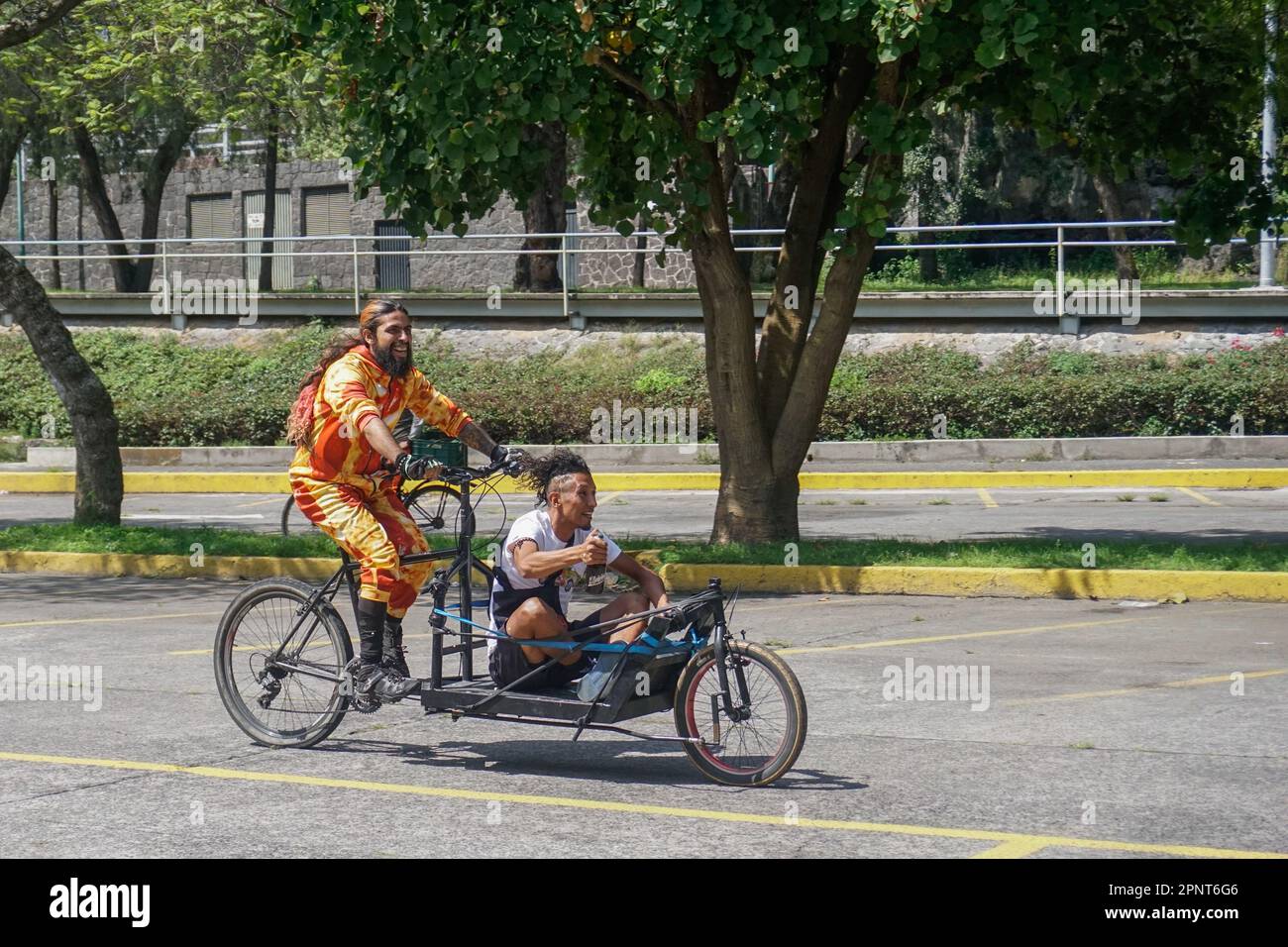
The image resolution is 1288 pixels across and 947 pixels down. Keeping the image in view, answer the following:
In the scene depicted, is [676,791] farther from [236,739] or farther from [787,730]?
[236,739]

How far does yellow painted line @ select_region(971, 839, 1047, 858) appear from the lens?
5801 mm

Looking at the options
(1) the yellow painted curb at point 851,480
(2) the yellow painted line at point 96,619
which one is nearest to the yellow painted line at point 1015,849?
(2) the yellow painted line at point 96,619

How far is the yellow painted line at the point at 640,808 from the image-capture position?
588cm

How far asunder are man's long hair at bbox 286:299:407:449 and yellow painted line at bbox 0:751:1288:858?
1502 mm

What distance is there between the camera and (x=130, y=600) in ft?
42.4

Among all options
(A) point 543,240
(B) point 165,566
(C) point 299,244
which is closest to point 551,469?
(B) point 165,566

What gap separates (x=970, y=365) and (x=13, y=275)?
14.4 metres

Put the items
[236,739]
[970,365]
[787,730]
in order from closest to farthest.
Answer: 1. [787,730]
2. [236,739]
3. [970,365]

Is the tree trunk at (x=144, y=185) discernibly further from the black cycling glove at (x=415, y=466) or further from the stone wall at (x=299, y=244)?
the black cycling glove at (x=415, y=466)

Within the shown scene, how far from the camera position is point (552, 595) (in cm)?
730

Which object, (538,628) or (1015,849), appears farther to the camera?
(538,628)

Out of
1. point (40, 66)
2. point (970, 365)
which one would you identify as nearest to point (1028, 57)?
point (970, 365)

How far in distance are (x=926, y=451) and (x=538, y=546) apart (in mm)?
16531

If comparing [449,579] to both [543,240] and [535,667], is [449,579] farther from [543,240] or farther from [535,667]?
[543,240]
